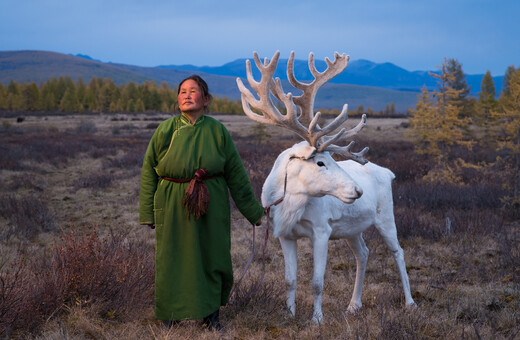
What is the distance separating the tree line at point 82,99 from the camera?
7519 cm

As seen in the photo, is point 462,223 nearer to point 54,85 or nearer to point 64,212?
point 64,212

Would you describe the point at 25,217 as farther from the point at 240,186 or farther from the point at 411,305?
the point at 411,305

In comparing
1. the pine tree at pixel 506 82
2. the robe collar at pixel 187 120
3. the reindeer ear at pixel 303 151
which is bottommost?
the reindeer ear at pixel 303 151

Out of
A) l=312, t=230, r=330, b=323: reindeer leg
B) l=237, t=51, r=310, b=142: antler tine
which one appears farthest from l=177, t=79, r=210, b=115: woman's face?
l=312, t=230, r=330, b=323: reindeer leg

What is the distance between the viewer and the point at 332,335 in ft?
10.0

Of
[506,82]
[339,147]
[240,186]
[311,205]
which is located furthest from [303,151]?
[506,82]

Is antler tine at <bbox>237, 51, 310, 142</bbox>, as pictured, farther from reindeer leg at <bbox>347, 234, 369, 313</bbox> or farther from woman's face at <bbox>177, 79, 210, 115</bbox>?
reindeer leg at <bbox>347, 234, 369, 313</bbox>

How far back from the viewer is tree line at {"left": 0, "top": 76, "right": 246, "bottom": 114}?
247ft

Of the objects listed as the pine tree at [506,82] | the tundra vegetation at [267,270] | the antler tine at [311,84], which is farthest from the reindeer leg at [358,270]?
the pine tree at [506,82]

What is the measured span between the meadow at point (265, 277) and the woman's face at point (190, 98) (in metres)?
1.38

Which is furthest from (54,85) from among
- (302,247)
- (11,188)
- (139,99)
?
(302,247)

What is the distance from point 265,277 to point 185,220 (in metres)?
2.25

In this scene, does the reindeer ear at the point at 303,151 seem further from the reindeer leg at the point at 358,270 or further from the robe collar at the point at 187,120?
the reindeer leg at the point at 358,270

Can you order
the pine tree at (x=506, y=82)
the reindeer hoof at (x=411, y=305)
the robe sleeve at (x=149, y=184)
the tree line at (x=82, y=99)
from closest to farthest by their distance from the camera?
the robe sleeve at (x=149, y=184) < the reindeer hoof at (x=411, y=305) < the pine tree at (x=506, y=82) < the tree line at (x=82, y=99)
